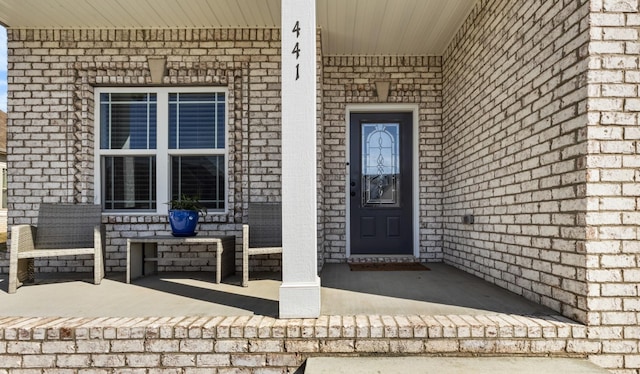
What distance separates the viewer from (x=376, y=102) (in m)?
4.54

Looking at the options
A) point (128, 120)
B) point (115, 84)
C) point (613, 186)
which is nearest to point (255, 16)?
point (115, 84)

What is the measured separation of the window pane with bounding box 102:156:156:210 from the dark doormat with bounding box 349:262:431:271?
2.34 metres

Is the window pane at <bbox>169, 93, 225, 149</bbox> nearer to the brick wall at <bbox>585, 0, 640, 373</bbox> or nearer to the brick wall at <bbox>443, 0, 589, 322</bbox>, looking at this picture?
the brick wall at <bbox>443, 0, 589, 322</bbox>

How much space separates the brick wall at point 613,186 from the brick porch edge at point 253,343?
0.52ft

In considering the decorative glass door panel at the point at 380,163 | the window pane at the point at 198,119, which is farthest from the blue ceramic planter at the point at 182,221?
the decorative glass door panel at the point at 380,163

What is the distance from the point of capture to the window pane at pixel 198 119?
13.4ft

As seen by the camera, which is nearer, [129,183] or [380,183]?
[129,183]

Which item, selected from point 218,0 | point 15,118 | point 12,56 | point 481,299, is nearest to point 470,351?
point 481,299

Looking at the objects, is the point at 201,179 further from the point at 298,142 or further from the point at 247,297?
the point at 298,142

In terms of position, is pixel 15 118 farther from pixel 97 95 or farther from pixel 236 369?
pixel 236 369

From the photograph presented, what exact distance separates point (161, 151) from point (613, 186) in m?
3.90

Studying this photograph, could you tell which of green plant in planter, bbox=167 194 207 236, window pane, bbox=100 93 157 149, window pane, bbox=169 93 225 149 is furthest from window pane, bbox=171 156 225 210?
green plant in planter, bbox=167 194 207 236

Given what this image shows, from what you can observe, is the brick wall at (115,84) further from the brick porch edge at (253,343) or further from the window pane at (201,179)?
the brick porch edge at (253,343)

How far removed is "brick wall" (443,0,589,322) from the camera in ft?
7.07
